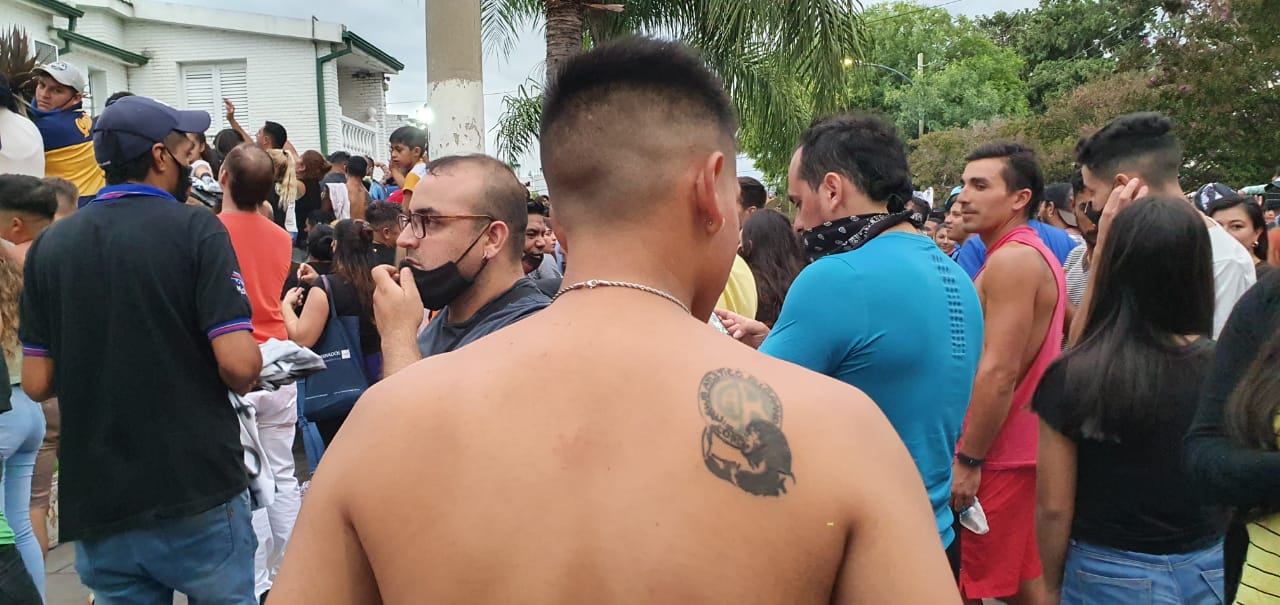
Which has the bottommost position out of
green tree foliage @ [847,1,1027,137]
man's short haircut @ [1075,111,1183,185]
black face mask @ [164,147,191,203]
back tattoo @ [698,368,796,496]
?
back tattoo @ [698,368,796,496]

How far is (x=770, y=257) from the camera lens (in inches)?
206

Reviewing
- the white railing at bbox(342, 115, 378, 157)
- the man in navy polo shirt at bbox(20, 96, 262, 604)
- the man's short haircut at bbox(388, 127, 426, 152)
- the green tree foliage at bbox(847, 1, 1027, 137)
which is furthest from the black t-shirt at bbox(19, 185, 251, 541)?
the green tree foliage at bbox(847, 1, 1027, 137)

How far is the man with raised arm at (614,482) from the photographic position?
46.2 inches

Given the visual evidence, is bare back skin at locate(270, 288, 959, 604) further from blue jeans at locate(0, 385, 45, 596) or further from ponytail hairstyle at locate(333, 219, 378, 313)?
ponytail hairstyle at locate(333, 219, 378, 313)

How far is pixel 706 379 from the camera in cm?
125

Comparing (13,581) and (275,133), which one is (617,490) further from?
(275,133)

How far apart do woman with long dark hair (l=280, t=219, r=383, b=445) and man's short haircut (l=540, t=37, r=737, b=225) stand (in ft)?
12.1

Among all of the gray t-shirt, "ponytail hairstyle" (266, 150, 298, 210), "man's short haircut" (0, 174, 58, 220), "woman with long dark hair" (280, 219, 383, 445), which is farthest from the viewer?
"ponytail hairstyle" (266, 150, 298, 210)

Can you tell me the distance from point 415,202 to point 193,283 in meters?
0.84

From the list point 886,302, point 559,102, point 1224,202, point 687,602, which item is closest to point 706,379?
point 687,602

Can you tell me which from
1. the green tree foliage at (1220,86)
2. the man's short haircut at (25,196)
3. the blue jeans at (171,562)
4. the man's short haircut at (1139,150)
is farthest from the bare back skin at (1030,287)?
the green tree foliage at (1220,86)

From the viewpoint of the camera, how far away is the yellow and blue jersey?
6.41 m

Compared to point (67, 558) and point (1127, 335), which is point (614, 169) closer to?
point (1127, 335)

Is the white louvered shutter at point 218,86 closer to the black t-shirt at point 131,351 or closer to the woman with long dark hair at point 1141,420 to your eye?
the black t-shirt at point 131,351
